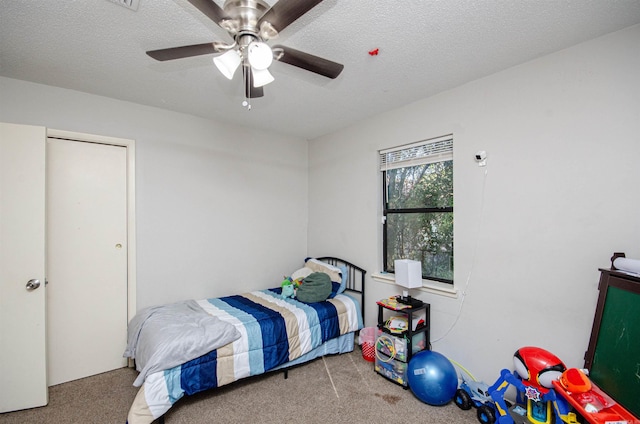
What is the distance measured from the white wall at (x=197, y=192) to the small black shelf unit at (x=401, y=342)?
1706 mm

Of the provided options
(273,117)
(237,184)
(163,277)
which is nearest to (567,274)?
(273,117)

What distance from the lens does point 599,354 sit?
154cm

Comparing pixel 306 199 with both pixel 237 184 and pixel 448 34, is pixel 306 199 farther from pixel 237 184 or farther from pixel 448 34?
pixel 448 34

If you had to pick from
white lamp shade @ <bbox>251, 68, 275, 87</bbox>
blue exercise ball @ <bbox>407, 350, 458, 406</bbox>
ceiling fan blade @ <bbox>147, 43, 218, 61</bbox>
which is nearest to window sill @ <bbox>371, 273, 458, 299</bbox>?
blue exercise ball @ <bbox>407, 350, 458, 406</bbox>

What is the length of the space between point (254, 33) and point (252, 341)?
7.08ft

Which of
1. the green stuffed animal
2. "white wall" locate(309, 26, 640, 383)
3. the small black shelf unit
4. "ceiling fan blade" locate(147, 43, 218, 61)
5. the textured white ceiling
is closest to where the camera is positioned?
"ceiling fan blade" locate(147, 43, 218, 61)

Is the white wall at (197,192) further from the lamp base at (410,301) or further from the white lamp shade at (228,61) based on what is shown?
the white lamp shade at (228,61)

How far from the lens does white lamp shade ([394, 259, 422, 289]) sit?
8.14ft

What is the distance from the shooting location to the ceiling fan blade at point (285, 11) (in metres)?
1.10

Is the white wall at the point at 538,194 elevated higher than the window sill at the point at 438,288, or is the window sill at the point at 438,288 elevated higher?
the white wall at the point at 538,194

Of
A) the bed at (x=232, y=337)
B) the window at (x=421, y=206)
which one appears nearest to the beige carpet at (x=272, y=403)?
the bed at (x=232, y=337)

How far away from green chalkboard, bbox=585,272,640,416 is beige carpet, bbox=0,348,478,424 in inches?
35.1

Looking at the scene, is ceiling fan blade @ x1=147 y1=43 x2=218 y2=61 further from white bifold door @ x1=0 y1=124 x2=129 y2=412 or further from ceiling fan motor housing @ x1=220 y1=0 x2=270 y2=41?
white bifold door @ x1=0 y1=124 x2=129 y2=412

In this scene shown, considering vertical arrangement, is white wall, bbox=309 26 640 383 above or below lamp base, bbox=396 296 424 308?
above
